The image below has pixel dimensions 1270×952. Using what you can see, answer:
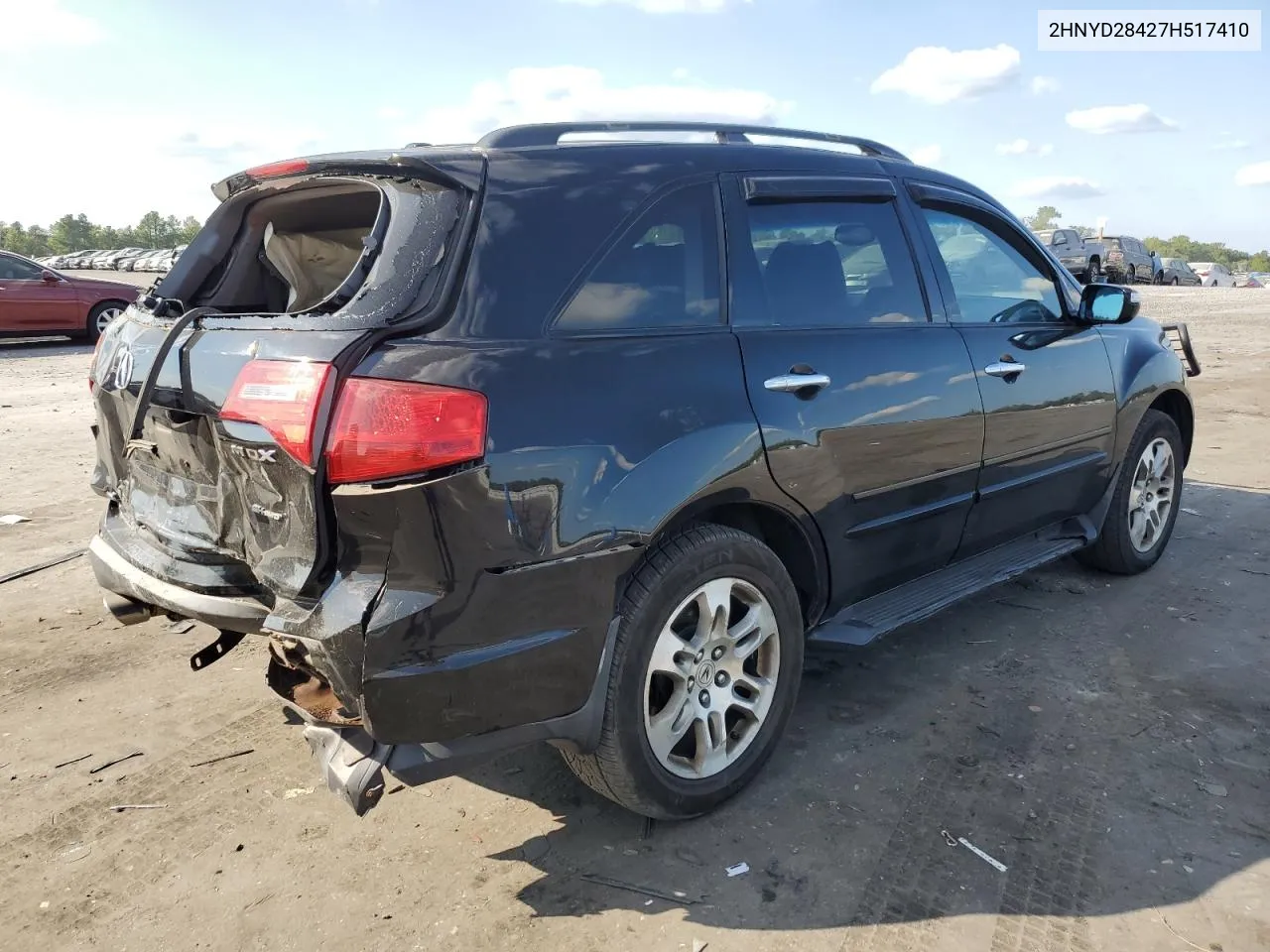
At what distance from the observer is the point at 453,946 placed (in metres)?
2.35

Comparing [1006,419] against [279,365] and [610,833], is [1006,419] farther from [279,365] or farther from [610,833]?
[279,365]

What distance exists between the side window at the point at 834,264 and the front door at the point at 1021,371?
23 cm

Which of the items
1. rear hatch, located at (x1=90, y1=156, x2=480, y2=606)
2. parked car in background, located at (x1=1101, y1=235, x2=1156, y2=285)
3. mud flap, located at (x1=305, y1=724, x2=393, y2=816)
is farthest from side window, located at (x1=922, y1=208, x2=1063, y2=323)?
parked car in background, located at (x1=1101, y1=235, x2=1156, y2=285)

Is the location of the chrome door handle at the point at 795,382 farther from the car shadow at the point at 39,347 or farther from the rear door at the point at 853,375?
the car shadow at the point at 39,347

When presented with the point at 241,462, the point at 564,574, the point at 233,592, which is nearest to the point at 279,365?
the point at 241,462

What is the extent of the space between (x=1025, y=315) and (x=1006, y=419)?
580mm

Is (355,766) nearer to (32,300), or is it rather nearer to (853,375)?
(853,375)

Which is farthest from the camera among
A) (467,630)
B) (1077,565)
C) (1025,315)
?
(1077,565)

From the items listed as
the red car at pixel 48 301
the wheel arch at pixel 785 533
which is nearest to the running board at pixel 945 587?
the wheel arch at pixel 785 533

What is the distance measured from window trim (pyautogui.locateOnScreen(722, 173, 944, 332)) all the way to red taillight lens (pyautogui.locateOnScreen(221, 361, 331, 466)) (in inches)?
48.7

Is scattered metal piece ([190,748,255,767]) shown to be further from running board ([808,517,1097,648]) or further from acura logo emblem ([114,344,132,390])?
running board ([808,517,1097,648])

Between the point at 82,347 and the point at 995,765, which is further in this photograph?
the point at 82,347

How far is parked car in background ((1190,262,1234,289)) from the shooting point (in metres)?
43.3

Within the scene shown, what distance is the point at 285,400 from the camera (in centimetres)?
229
